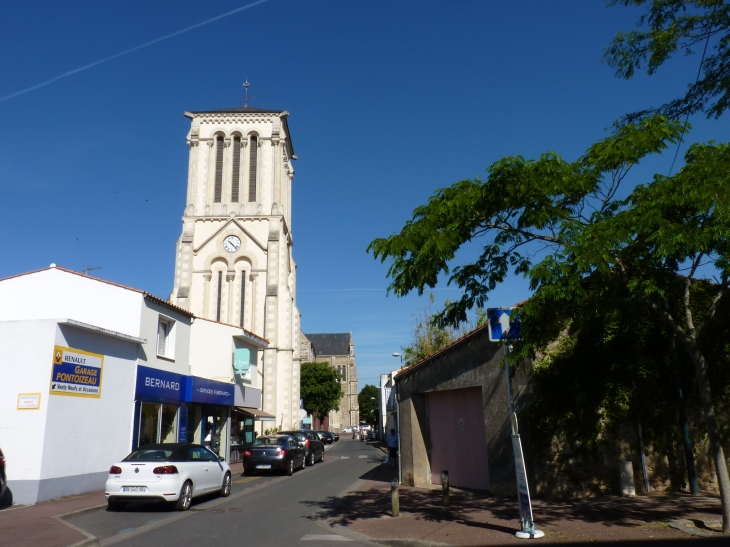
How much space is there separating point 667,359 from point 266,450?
47.6 feet

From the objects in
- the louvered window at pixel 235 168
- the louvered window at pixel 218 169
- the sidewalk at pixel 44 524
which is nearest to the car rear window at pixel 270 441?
the sidewalk at pixel 44 524

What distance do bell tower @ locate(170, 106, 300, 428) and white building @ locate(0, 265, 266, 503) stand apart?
23.9m

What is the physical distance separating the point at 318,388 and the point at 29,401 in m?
60.4

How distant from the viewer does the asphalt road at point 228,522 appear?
9.08 metres

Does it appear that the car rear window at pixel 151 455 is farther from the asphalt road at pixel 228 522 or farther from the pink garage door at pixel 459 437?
the pink garage door at pixel 459 437

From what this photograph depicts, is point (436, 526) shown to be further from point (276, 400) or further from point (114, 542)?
point (276, 400)

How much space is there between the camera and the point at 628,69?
9539mm

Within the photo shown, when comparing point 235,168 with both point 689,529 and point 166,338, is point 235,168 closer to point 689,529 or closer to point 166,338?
point 166,338

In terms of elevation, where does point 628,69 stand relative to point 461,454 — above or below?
above

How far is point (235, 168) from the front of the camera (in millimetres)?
53188

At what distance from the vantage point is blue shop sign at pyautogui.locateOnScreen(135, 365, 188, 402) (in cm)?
1780

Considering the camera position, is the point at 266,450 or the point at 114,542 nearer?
the point at 114,542

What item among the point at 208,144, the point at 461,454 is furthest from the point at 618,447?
the point at 208,144

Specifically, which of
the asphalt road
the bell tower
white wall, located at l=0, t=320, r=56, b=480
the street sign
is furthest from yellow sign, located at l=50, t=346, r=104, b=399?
the bell tower
